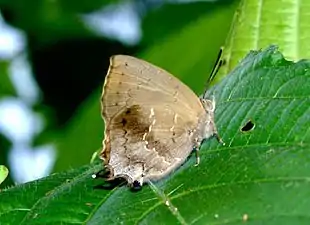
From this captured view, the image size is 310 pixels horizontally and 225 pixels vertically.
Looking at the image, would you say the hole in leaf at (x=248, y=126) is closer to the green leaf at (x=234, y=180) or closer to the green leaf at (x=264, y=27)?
the green leaf at (x=234, y=180)

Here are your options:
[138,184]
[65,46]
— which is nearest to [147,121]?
[138,184]

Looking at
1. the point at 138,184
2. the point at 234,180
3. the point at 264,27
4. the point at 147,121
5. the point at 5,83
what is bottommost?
the point at 234,180

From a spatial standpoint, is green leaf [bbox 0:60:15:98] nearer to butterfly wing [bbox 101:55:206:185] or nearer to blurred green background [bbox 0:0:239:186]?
blurred green background [bbox 0:0:239:186]

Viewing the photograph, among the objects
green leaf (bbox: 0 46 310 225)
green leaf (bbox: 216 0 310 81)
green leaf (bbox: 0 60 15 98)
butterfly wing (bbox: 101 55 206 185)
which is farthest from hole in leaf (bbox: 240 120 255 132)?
green leaf (bbox: 0 60 15 98)

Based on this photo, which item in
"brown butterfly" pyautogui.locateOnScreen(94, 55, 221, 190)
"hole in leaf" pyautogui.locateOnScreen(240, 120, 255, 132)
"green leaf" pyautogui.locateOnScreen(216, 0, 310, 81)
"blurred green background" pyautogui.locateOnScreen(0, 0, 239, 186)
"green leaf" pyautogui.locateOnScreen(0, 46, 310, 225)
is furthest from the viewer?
"blurred green background" pyautogui.locateOnScreen(0, 0, 239, 186)

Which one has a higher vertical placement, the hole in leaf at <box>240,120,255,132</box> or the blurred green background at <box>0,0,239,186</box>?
the blurred green background at <box>0,0,239,186</box>

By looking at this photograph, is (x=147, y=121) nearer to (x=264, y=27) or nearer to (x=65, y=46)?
(x=264, y=27)
